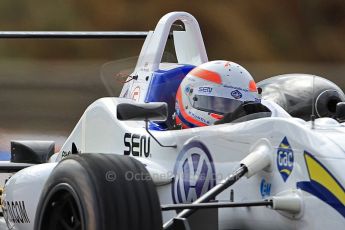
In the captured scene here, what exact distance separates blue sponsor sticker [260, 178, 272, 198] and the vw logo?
326 mm

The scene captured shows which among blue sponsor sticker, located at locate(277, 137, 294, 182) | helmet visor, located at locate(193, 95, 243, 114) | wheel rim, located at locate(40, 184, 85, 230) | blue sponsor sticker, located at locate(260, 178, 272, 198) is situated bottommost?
wheel rim, located at locate(40, 184, 85, 230)

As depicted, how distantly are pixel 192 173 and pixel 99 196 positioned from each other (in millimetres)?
798

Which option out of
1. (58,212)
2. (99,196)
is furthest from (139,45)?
(99,196)

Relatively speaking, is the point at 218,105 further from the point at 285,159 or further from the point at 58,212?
the point at 58,212

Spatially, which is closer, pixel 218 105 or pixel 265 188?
pixel 265 188

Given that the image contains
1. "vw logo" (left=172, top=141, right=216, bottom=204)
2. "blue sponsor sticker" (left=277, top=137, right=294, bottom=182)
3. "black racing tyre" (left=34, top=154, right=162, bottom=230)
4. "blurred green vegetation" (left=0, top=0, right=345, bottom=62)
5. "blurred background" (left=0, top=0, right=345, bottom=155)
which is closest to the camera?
"black racing tyre" (left=34, top=154, right=162, bottom=230)

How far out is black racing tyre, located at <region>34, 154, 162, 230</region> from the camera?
470cm

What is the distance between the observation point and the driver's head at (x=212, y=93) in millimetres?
5844

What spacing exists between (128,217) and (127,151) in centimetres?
137

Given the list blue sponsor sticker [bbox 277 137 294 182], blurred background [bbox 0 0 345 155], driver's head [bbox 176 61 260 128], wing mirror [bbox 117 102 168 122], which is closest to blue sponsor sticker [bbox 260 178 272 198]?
blue sponsor sticker [bbox 277 137 294 182]

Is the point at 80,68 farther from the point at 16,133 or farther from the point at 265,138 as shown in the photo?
the point at 265,138

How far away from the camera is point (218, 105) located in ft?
19.1

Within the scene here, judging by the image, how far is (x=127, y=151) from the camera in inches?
238

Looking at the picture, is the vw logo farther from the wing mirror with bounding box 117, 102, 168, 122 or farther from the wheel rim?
the wheel rim
